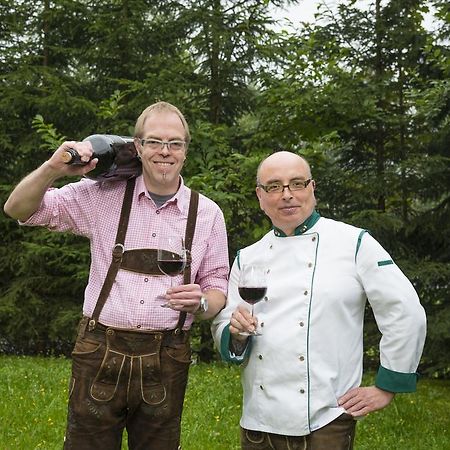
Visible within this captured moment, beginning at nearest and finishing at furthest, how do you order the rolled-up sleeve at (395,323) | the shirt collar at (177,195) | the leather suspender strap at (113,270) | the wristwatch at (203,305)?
the rolled-up sleeve at (395,323) < the wristwatch at (203,305) < the leather suspender strap at (113,270) < the shirt collar at (177,195)

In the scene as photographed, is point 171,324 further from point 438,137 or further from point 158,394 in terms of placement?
point 438,137

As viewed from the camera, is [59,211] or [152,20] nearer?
[59,211]

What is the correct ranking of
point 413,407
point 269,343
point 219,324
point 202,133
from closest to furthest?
1. point 269,343
2. point 219,324
3. point 413,407
4. point 202,133

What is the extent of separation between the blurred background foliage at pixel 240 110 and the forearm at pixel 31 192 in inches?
208

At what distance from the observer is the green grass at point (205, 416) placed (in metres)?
6.03

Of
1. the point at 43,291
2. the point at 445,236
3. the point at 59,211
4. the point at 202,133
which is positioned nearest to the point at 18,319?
the point at 43,291

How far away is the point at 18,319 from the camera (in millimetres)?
12258

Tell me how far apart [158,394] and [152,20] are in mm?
9751

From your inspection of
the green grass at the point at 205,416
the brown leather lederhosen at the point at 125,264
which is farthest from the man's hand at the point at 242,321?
the green grass at the point at 205,416

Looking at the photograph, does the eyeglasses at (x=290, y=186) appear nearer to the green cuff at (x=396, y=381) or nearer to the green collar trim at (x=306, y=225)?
the green collar trim at (x=306, y=225)

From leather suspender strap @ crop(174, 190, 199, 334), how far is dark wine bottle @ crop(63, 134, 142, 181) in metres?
0.31

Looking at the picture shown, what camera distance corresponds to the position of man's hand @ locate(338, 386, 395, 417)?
2998 mm

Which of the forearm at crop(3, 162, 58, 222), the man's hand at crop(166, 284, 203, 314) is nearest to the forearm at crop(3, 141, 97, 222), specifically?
the forearm at crop(3, 162, 58, 222)

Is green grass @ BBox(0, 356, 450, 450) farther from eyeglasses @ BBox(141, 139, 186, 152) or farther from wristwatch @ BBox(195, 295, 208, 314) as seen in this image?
eyeglasses @ BBox(141, 139, 186, 152)
